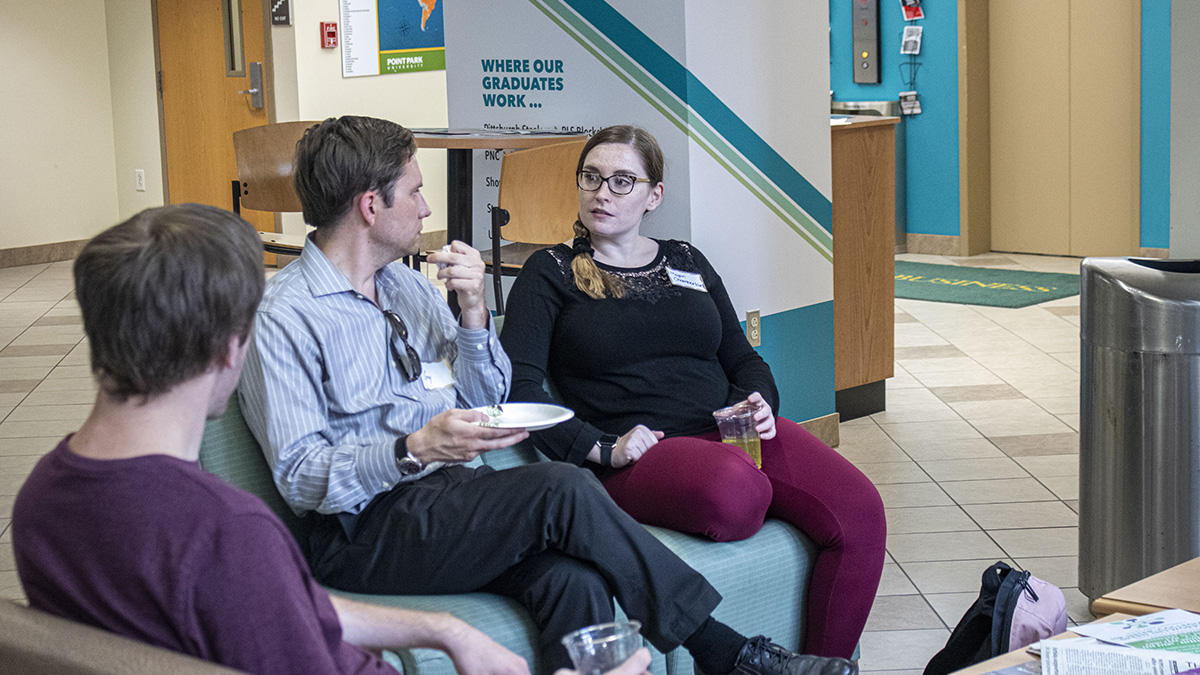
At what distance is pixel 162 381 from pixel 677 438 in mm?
1379

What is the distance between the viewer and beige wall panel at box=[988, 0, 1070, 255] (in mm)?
7875

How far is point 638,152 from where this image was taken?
9.06ft

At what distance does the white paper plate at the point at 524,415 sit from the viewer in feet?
6.15

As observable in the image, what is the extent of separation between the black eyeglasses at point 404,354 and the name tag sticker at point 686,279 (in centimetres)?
73

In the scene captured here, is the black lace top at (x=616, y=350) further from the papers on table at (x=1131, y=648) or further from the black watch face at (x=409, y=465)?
the papers on table at (x=1131, y=648)

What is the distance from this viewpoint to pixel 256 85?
29.0ft

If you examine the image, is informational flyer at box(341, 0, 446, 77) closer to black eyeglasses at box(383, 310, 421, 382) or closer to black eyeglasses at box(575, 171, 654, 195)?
black eyeglasses at box(575, 171, 654, 195)

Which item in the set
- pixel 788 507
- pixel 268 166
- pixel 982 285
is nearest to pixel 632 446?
pixel 788 507

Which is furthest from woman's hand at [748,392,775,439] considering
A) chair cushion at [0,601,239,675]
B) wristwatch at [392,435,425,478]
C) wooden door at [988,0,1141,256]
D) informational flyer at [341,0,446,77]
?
informational flyer at [341,0,446,77]

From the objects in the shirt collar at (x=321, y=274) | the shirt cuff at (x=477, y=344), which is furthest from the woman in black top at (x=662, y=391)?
the shirt collar at (x=321, y=274)

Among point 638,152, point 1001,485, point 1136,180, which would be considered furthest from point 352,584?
point 1136,180

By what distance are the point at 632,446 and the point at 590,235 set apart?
0.57 m

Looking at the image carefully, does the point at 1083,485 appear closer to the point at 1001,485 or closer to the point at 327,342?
the point at 1001,485

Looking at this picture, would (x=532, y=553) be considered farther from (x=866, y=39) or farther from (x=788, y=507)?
(x=866, y=39)
